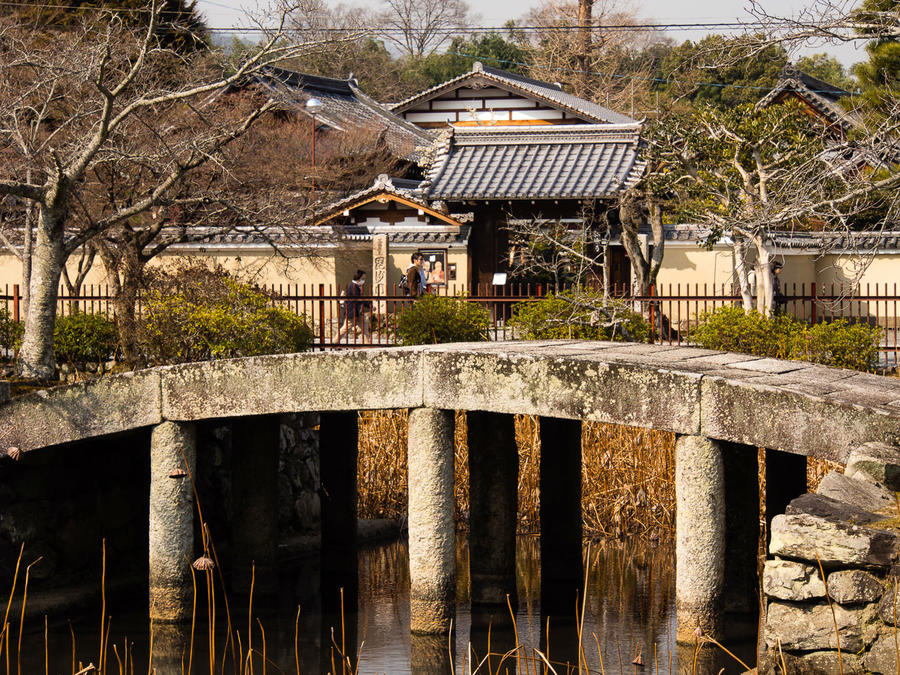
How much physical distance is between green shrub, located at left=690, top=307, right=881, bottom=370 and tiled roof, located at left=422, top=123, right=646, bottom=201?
7.06 meters

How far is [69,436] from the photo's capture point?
33.4 feet

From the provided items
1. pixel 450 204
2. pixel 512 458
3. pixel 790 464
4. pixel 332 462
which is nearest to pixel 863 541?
pixel 790 464

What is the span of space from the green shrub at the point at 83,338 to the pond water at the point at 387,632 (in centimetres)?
327

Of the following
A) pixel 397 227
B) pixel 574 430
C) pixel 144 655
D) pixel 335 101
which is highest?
pixel 335 101

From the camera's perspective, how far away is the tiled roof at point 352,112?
28844mm

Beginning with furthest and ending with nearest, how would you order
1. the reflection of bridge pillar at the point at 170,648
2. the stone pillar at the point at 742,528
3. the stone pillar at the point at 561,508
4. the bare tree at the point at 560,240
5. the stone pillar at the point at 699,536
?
1. the bare tree at the point at 560,240
2. the stone pillar at the point at 561,508
3. the stone pillar at the point at 742,528
4. the reflection of bridge pillar at the point at 170,648
5. the stone pillar at the point at 699,536

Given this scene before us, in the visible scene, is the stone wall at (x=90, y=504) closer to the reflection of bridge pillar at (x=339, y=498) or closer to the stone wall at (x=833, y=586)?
the reflection of bridge pillar at (x=339, y=498)

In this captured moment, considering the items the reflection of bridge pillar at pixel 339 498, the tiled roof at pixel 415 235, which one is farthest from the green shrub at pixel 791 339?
the tiled roof at pixel 415 235

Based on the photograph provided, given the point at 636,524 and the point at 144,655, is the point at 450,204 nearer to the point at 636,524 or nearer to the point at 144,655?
the point at 636,524

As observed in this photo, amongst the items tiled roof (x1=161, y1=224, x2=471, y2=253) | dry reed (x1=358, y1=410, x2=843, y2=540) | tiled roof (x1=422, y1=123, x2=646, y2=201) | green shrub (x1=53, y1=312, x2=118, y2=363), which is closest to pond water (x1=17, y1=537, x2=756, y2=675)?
dry reed (x1=358, y1=410, x2=843, y2=540)

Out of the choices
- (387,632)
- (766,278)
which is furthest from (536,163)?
(387,632)

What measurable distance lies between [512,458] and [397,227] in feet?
47.2

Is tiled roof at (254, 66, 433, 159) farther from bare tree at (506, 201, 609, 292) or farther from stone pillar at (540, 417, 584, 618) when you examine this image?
stone pillar at (540, 417, 584, 618)

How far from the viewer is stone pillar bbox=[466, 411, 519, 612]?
11.3 metres
